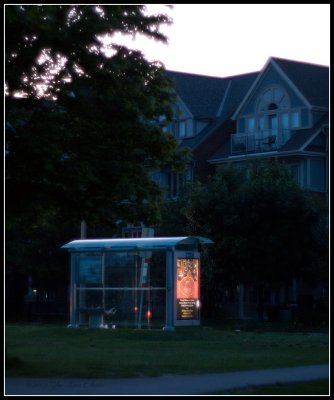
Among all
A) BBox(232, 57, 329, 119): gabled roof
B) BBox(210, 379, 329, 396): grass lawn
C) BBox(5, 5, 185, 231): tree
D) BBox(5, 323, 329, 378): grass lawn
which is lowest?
BBox(210, 379, 329, 396): grass lawn

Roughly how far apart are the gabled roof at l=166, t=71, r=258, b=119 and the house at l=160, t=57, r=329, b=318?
9 cm

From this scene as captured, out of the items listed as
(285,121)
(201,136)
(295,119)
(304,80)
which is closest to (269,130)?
(285,121)

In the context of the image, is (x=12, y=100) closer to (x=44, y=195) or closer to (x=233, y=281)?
(x=44, y=195)

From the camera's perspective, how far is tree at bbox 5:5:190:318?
736 inches

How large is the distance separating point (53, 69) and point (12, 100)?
1001 millimetres

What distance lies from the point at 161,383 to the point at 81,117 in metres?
5.84

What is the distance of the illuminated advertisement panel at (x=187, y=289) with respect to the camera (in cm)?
3403

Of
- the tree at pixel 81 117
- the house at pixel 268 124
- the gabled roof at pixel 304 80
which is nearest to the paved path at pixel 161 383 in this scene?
the tree at pixel 81 117

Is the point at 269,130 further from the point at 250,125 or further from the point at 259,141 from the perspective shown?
the point at 250,125

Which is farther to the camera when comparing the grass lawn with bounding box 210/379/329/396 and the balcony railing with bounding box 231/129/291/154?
the balcony railing with bounding box 231/129/291/154

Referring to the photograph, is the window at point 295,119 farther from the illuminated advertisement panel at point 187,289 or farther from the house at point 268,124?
the illuminated advertisement panel at point 187,289

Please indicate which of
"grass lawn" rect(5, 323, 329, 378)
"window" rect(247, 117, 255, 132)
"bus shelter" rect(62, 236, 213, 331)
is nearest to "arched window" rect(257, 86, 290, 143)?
"window" rect(247, 117, 255, 132)

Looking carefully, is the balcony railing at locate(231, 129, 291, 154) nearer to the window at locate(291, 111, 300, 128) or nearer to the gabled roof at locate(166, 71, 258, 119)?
the window at locate(291, 111, 300, 128)

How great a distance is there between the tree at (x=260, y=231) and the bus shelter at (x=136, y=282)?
329 inches
